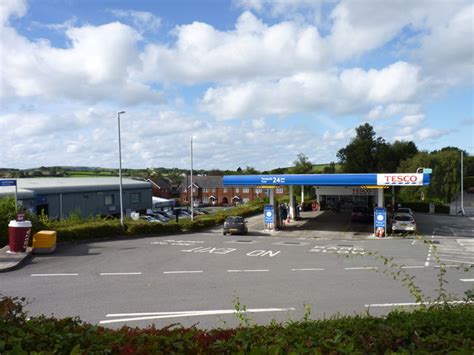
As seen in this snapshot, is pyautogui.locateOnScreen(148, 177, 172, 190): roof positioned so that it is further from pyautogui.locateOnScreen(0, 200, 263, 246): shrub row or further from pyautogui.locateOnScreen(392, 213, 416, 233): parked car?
pyautogui.locateOnScreen(392, 213, 416, 233): parked car

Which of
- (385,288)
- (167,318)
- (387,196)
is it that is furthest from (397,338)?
(387,196)

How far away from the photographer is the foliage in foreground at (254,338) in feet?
12.9

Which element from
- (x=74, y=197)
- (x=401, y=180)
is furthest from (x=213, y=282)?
(x=74, y=197)

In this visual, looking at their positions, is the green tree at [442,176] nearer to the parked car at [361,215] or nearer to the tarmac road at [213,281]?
the parked car at [361,215]

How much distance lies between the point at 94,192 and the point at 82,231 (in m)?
30.7

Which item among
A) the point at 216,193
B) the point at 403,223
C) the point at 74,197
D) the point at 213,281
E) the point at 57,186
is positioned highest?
the point at 57,186

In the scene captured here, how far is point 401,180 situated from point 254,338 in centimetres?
2371

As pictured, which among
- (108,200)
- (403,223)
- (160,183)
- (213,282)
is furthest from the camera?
(160,183)

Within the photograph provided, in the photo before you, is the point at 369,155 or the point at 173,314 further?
the point at 369,155

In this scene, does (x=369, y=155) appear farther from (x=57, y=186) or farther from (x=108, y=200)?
(x=57, y=186)

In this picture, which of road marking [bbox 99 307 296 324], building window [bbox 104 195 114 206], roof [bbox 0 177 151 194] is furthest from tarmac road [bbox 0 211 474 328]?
building window [bbox 104 195 114 206]

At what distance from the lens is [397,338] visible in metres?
4.41

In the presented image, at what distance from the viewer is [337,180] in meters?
27.5

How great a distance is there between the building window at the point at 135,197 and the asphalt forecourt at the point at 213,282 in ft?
130
